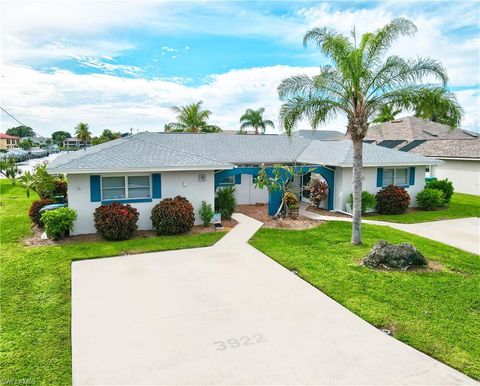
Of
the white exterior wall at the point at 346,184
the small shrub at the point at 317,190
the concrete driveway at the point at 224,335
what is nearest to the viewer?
the concrete driveway at the point at 224,335

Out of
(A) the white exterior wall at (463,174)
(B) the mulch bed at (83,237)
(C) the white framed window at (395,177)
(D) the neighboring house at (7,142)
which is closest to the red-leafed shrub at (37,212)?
(B) the mulch bed at (83,237)

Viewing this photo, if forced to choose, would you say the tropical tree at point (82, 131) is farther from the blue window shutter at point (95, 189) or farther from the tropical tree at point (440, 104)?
the tropical tree at point (440, 104)

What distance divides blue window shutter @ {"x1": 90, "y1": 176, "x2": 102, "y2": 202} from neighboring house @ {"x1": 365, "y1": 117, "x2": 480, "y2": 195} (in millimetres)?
15472

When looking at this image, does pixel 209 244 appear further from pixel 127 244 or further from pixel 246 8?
pixel 246 8

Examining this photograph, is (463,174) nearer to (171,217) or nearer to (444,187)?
(444,187)

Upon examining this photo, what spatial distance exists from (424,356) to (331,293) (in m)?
2.73

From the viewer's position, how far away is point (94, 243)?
12.7 m

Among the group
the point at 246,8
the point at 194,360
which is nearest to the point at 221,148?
the point at 246,8

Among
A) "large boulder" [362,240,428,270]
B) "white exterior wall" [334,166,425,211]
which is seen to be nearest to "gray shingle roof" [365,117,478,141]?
"white exterior wall" [334,166,425,211]

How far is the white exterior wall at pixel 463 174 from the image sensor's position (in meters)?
26.0

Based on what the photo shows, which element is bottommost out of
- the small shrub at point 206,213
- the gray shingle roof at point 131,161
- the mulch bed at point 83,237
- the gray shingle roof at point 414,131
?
the mulch bed at point 83,237

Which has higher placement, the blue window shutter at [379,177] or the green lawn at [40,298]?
the blue window shutter at [379,177]

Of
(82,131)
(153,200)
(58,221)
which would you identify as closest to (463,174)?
(153,200)

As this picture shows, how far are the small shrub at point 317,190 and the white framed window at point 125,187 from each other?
9.59 meters
